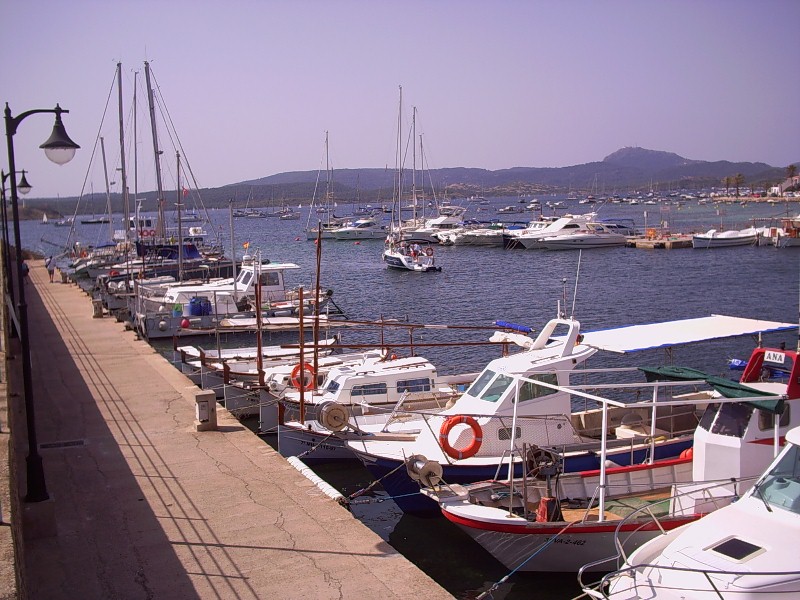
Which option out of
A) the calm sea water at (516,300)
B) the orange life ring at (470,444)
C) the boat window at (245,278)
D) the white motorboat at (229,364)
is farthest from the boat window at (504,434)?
the boat window at (245,278)

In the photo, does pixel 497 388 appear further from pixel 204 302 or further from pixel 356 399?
pixel 204 302

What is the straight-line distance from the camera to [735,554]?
30.1 ft

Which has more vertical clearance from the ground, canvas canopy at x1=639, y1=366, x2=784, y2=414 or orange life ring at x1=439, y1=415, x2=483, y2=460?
canvas canopy at x1=639, y1=366, x2=784, y2=414

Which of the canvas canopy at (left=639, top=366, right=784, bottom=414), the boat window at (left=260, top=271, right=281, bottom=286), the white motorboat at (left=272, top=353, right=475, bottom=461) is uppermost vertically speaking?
the canvas canopy at (left=639, top=366, right=784, bottom=414)

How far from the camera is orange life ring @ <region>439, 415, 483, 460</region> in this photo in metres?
15.3

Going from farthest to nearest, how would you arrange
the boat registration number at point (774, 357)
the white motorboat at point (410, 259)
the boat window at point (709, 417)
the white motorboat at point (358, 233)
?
the white motorboat at point (358, 233)
the white motorboat at point (410, 259)
the boat registration number at point (774, 357)
the boat window at point (709, 417)

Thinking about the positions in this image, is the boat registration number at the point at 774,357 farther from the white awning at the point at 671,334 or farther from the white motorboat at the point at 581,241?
the white motorboat at the point at 581,241

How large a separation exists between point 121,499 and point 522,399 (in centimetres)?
708

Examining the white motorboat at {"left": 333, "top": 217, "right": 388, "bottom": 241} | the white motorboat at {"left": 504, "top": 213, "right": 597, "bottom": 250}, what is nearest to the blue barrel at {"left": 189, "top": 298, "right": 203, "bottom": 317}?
the white motorboat at {"left": 504, "top": 213, "right": 597, "bottom": 250}

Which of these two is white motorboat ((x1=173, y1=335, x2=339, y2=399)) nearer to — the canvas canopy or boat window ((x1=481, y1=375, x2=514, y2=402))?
boat window ((x1=481, y1=375, x2=514, y2=402))

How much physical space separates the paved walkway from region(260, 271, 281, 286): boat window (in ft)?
72.2

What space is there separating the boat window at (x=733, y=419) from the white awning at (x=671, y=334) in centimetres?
350

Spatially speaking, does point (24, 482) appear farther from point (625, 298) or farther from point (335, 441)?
point (625, 298)

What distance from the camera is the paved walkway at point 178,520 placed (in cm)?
1009
